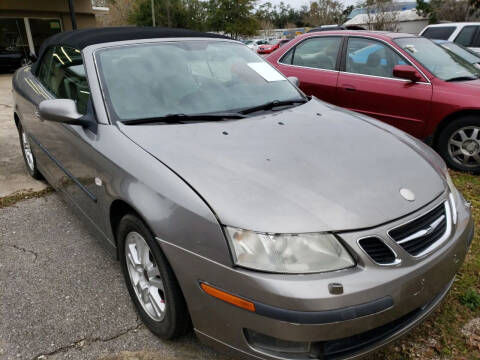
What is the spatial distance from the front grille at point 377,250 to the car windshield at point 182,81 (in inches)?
50.7

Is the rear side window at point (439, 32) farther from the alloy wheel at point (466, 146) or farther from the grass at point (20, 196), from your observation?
the grass at point (20, 196)

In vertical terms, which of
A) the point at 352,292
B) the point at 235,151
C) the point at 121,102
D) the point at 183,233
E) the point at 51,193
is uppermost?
the point at 121,102

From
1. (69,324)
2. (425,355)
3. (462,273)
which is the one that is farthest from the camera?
(462,273)

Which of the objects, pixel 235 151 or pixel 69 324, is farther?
pixel 69 324

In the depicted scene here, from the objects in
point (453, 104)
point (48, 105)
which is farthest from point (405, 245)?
point (453, 104)

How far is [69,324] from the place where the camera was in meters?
2.24

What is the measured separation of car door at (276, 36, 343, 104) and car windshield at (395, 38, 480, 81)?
83 cm

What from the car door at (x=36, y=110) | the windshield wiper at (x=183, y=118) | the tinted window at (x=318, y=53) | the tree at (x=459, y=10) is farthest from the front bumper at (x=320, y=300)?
the tree at (x=459, y=10)

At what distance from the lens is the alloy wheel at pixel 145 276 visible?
6.61 ft

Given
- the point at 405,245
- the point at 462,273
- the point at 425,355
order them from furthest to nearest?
the point at 462,273 < the point at 425,355 < the point at 405,245

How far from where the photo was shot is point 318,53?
214 inches

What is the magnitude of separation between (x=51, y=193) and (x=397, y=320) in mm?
3493

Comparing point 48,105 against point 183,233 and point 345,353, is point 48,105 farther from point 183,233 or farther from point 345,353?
point 345,353

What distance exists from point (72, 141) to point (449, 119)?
3.87 meters
